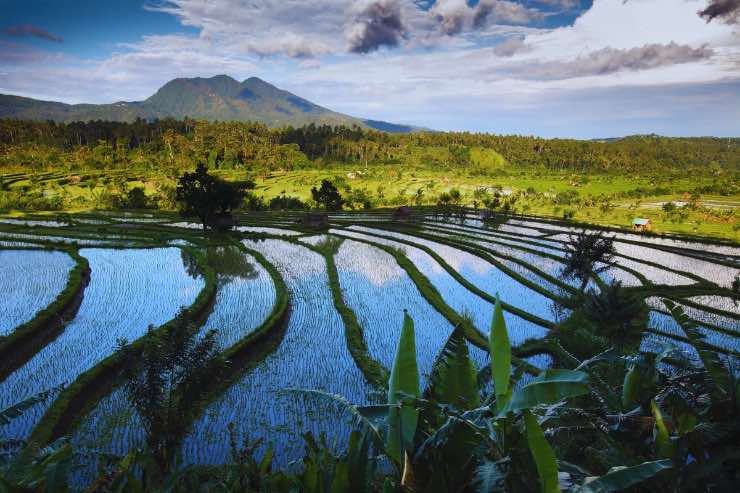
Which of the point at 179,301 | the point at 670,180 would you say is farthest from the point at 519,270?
the point at 670,180

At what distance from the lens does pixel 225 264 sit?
900 inches

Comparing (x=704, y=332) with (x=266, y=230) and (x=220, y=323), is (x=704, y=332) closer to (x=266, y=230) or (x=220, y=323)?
(x=220, y=323)

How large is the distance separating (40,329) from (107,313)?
2.10 m

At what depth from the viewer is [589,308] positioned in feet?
42.7

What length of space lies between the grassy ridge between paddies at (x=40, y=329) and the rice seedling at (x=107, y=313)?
10.1 inches

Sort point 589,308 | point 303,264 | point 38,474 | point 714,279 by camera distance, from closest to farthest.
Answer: point 38,474 → point 589,308 → point 714,279 → point 303,264

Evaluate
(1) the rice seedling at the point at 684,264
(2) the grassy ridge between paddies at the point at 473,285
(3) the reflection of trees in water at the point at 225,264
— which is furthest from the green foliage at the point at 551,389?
(1) the rice seedling at the point at 684,264

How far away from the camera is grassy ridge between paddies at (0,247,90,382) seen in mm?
12055

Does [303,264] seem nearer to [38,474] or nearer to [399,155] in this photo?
[38,474]

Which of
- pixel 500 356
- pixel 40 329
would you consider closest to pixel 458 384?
pixel 500 356

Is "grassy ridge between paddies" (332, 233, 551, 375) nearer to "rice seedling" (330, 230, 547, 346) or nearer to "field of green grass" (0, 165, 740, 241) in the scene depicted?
"rice seedling" (330, 230, 547, 346)

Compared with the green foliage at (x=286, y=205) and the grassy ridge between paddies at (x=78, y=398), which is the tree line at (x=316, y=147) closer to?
A: the green foliage at (x=286, y=205)

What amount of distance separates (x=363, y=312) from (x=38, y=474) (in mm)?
12374

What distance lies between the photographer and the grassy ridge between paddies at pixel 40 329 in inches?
475
